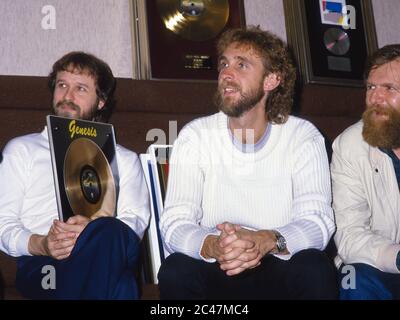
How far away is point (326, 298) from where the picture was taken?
133 centimetres

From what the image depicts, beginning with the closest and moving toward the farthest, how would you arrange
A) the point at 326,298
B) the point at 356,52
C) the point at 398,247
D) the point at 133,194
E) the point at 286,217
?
the point at 326,298 < the point at 398,247 < the point at 286,217 < the point at 133,194 < the point at 356,52

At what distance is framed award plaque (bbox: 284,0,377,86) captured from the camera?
2506 millimetres

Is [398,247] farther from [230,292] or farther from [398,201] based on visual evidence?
[230,292]

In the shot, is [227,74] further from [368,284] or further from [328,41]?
[328,41]

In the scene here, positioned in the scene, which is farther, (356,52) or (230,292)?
(356,52)

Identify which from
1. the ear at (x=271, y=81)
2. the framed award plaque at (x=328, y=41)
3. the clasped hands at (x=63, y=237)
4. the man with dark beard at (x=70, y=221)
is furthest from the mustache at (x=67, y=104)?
the framed award plaque at (x=328, y=41)

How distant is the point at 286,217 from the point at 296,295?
0.32m

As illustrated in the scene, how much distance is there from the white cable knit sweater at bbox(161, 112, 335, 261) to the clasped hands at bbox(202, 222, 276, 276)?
0.49 ft

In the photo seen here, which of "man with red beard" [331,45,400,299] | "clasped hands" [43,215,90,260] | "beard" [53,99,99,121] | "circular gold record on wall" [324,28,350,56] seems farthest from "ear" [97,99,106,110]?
"circular gold record on wall" [324,28,350,56]

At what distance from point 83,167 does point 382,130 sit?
928mm

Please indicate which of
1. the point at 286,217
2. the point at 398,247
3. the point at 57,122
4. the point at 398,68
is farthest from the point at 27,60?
the point at 398,247

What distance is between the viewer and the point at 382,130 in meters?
1.70

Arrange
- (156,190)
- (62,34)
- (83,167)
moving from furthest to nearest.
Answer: (62,34) < (156,190) < (83,167)

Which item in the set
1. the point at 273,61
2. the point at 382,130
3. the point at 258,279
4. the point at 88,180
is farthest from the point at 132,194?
the point at 382,130
